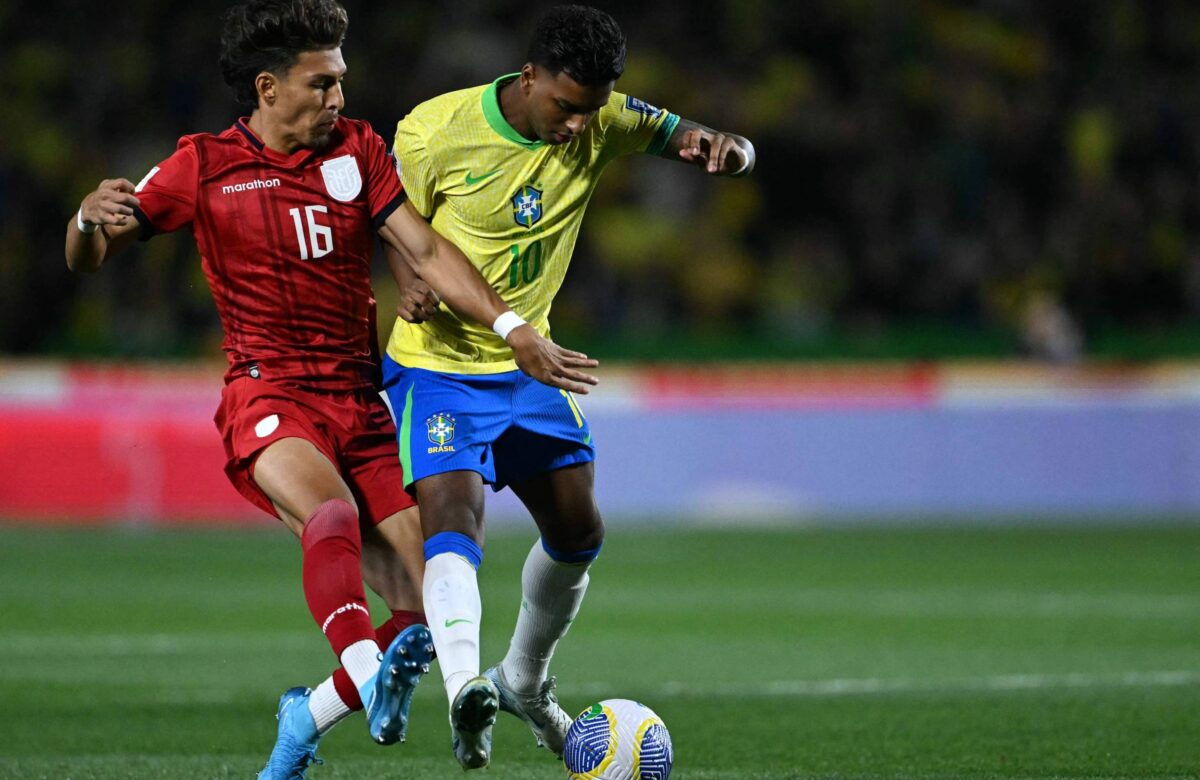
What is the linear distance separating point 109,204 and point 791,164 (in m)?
13.3

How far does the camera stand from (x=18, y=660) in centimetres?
868

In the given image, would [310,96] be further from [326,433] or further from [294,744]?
[294,744]

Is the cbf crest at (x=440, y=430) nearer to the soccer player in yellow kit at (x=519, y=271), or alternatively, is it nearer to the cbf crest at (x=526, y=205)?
the soccer player in yellow kit at (x=519, y=271)

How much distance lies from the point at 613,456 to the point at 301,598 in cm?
482

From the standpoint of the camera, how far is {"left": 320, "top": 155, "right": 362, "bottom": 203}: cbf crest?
527 cm

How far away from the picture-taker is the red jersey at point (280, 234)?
5207 millimetres

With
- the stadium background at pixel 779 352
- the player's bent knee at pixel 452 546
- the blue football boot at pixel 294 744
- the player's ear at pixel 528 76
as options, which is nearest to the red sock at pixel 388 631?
the blue football boot at pixel 294 744

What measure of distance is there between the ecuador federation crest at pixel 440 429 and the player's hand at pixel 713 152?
1118 mm

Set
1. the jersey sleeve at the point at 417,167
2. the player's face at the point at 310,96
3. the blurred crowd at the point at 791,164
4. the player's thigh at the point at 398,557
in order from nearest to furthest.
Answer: the player's face at the point at 310,96, the player's thigh at the point at 398,557, the jersey sleeve at the point at 417,167, the blurred crowd at the point at 791,164

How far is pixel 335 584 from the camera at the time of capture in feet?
15.9

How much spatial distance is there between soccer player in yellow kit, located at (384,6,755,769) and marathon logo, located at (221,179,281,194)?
1.48ft

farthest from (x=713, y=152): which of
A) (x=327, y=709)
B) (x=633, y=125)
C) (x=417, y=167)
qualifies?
(x=327, y=709)

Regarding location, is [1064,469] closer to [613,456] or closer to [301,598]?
[613,456]

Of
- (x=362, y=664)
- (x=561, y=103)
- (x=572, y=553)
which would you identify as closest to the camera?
(x=362, y=664)
